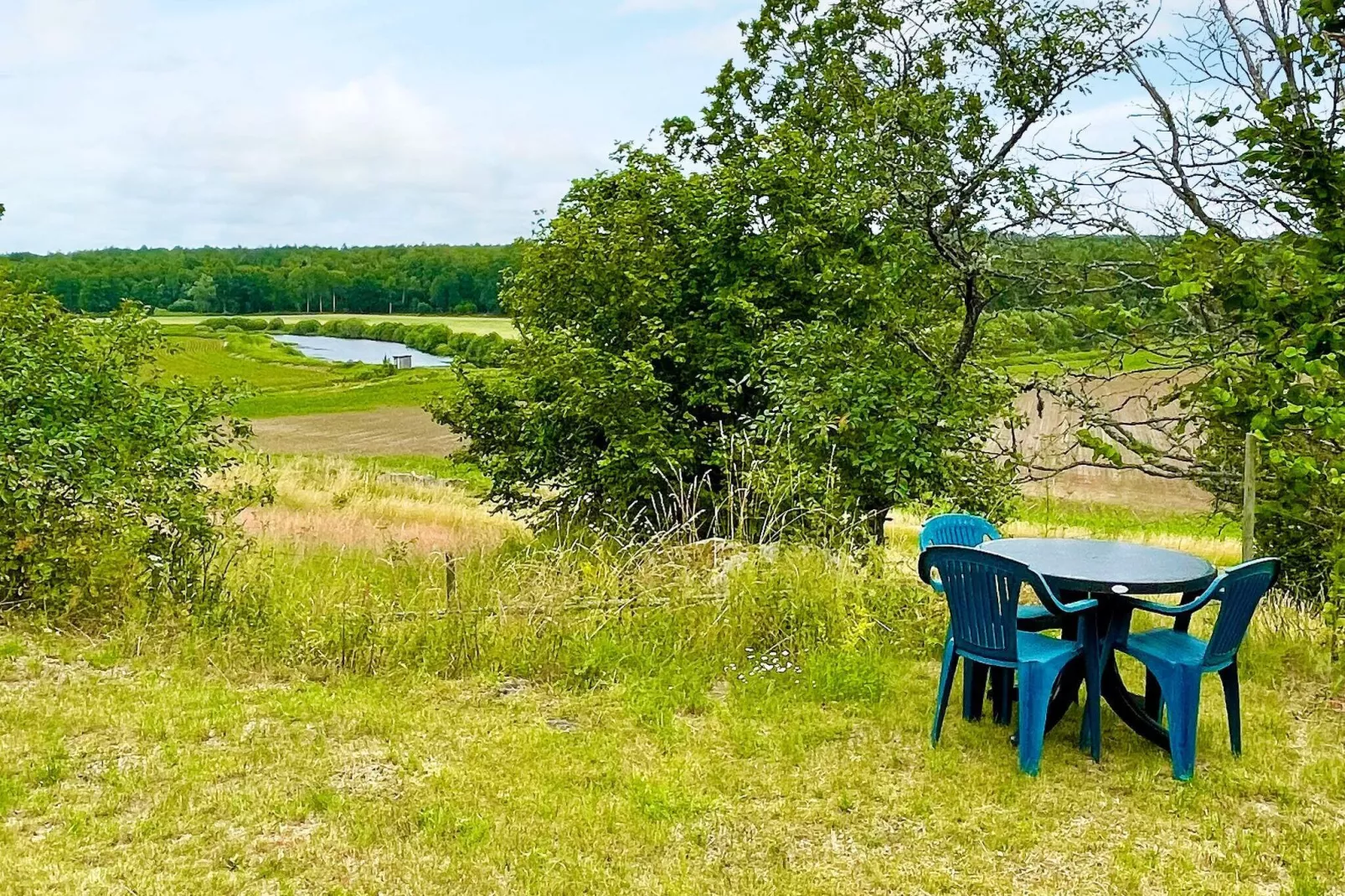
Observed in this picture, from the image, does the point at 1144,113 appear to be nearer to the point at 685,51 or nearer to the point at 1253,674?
the point at 1253,674

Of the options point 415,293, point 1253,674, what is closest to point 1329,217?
point 1253,674

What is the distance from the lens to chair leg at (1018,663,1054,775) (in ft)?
12.7

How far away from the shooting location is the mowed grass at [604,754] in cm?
319

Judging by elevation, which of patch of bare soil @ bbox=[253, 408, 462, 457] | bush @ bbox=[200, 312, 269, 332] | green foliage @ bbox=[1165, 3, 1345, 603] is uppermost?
bush @ bbox=[200, 312, 269, 332]

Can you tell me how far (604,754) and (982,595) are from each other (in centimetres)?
167

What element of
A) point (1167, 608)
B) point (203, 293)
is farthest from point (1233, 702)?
point (203, 293)

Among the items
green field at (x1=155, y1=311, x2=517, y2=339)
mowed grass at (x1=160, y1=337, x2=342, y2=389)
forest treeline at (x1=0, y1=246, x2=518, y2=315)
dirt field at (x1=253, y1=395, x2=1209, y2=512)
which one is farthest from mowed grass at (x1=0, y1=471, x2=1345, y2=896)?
forest treeline at (x1=0, y1=246, x2=518, y2=315)

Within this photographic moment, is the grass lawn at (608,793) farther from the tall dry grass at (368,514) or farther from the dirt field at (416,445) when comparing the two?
the dirt field at (416,445)

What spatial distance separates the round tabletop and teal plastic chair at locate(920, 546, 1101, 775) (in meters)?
0.12

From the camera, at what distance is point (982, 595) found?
389cm

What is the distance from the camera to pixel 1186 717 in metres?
3.87

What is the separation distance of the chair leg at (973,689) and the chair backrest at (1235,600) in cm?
93

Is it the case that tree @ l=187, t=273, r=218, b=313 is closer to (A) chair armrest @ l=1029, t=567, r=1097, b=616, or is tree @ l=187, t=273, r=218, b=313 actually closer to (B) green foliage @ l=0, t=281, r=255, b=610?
(B) green foliage @ l=0, t=281, r=255, b=610

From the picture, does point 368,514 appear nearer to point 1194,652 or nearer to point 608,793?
point 608,793
